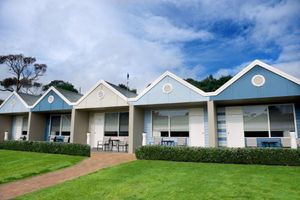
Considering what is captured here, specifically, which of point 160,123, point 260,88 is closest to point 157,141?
point 160,123

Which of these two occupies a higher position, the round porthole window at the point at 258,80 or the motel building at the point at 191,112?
the round porthole window at the point at 258,80

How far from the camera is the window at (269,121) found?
48.4 ft

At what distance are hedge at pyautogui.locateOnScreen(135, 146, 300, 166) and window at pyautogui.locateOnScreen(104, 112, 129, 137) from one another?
228 inches

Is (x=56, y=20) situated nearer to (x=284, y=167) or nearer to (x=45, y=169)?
(x=45, y=169)

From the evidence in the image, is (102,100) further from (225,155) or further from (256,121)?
(256,121)

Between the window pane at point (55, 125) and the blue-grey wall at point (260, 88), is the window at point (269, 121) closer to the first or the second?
the blue-grey wall at point (260, 88)

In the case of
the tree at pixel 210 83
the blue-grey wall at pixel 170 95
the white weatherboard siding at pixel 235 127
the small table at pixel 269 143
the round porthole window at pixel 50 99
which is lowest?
the small table at pixel 269 143

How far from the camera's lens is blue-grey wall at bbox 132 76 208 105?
50.4ft

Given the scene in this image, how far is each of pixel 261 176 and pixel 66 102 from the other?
1575 cm

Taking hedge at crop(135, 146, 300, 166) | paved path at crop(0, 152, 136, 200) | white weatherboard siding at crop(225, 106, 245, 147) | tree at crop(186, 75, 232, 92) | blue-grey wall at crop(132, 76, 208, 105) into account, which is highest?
tree at crop(186, 75, 232, 92)

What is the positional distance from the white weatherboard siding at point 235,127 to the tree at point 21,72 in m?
37.4

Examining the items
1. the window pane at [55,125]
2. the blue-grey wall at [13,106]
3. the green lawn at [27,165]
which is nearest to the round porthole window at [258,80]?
the green lawn at [27,165]

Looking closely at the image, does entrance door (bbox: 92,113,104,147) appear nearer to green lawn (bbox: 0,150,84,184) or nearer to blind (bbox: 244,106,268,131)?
green lawn (bbox: 0,150,84,184)

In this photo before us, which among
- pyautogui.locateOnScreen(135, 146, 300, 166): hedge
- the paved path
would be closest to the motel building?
pyautogui.locateOnScreen(135, 146, 300, 166): hedge
